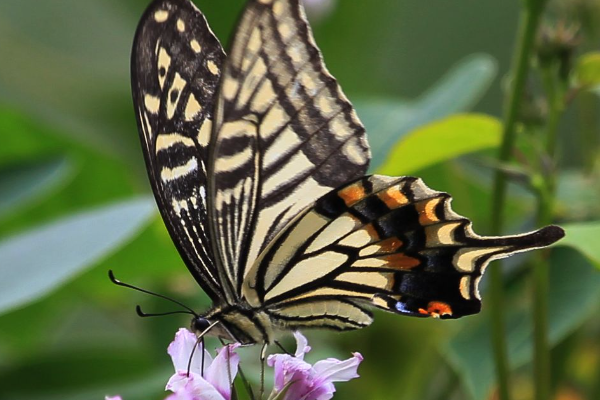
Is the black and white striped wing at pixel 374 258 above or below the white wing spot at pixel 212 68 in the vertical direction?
below

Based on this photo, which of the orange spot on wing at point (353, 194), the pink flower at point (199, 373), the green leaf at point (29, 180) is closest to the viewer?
the pink flower at point (199, 373)

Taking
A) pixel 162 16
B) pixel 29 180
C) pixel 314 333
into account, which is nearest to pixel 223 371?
pixel 162 16

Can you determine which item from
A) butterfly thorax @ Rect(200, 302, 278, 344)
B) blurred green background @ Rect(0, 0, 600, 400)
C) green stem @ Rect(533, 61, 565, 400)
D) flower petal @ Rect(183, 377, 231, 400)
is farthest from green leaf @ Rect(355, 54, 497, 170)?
flower petal @ Rect(183, 377, 231, 400)

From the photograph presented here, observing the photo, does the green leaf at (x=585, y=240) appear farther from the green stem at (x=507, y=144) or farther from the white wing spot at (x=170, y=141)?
the white wing spot at (x=170, y=141)

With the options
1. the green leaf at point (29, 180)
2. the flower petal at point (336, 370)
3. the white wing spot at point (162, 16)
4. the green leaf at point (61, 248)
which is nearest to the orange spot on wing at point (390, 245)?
the flower petal at point (336, 370)

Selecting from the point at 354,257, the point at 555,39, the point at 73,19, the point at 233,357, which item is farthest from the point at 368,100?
the point at 73,19

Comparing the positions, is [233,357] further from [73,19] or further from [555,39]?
[73,19]

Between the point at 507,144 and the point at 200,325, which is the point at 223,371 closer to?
the point at 200,325
